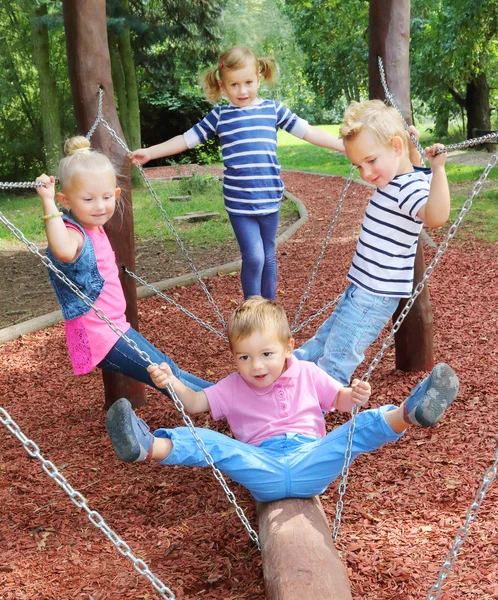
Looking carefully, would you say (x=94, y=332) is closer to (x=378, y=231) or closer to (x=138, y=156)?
(x=138, y=156)

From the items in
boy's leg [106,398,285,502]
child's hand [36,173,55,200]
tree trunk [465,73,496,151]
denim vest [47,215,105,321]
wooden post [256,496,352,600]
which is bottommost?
tree trunk [465,73,496,151]

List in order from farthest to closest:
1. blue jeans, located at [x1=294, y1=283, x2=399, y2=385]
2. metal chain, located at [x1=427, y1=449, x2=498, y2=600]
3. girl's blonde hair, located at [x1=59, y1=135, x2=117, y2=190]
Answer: blue jeans, located at [x1=294, y1=283, x2=399, y2=385] → girl's blonde hair, located at [x1=59, y1=135, x2=117, y2=190] → metal chain, located at [x1=427, y1=449, x2=498, y2=600]

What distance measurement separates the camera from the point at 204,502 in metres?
3.15

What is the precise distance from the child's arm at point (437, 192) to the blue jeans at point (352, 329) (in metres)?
0.50

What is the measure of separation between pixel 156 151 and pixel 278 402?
5.30ft

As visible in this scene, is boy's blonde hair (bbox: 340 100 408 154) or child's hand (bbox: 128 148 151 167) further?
child's hand (bbox: 128 148 151 167)

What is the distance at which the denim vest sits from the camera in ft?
9.52

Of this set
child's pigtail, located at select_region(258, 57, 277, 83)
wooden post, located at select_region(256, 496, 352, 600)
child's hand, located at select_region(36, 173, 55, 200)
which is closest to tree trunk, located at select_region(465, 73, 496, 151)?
child's pigtail, located at select_region(258, 57, 277, 83)

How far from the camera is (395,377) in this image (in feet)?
13.9

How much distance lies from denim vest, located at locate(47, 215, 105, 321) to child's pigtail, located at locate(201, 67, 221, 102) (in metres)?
1.37

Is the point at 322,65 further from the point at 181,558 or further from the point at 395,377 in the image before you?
the point at 181,558

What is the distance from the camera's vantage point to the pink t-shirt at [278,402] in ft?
9.15

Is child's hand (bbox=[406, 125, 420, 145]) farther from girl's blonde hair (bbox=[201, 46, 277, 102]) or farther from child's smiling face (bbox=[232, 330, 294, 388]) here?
child's smiling face (bbox=[232, 330, 294, 388])

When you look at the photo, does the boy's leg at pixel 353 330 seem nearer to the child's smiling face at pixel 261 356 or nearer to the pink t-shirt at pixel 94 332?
the child's smiling face at pixel 261 356
